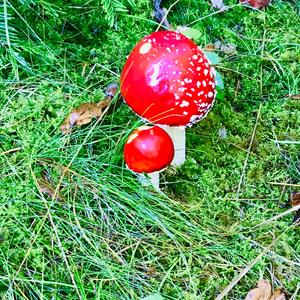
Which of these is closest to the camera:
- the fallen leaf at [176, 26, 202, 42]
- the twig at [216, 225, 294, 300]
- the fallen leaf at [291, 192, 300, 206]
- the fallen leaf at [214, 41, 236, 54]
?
the twig at [216, 225, 294, 300]

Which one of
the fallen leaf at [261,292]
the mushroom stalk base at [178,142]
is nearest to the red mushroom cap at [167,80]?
the mushroom stalk base at [178,142]

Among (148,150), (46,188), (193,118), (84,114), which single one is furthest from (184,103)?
(46,188)

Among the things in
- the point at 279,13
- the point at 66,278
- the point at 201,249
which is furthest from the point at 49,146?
the point at 279,13

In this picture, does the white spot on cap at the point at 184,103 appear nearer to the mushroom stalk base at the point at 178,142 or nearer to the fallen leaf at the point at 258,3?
the mushroom stalk base at the point at 178,142

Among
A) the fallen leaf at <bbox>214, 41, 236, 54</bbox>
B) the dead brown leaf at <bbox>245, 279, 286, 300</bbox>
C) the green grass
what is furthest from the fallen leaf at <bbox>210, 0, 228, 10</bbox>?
the dead brown leaf at <bbox>245, 279, 286, 300</bbox>

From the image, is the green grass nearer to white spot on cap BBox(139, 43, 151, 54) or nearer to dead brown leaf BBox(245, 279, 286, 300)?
dead brown leaf BBox(245, 279, 286, 300)

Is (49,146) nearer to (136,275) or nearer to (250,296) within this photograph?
(136,275)
